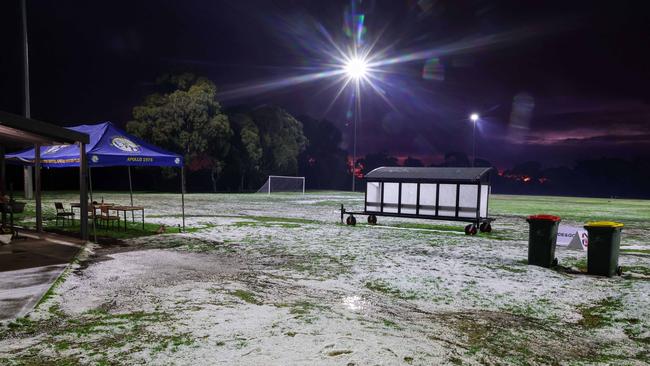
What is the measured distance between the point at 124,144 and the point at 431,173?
10281 millimetres

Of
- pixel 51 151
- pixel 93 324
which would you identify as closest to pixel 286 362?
pixel 93 324

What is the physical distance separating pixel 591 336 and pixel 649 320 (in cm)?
125

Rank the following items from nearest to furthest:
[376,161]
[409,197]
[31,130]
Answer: [31,130], [409,197], [376,161]

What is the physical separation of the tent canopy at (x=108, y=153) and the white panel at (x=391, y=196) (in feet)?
24.8

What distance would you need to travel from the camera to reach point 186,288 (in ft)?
21.2

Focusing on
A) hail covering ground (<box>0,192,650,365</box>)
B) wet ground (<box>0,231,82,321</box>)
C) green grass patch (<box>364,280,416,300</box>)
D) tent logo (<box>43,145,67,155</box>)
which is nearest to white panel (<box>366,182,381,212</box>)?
hail covering ground (<box>0,192,650,365</box>)

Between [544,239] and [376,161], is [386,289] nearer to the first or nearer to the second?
[544,239]

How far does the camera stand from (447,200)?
14773 millimetres

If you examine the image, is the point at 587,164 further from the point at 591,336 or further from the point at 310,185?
the point at 591,336

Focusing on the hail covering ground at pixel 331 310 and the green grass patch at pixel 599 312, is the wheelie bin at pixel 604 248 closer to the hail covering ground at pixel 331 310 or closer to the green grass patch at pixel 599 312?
the hail covering ground at pixel 331 310

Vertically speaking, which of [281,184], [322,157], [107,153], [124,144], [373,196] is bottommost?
[281,184]

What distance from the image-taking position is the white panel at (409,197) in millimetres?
15375

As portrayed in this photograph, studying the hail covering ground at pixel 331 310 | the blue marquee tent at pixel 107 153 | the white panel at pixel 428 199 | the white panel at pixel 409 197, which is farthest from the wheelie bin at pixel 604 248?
the blue marquee tent at pixel 107 153

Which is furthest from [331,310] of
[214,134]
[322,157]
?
[322,157]
